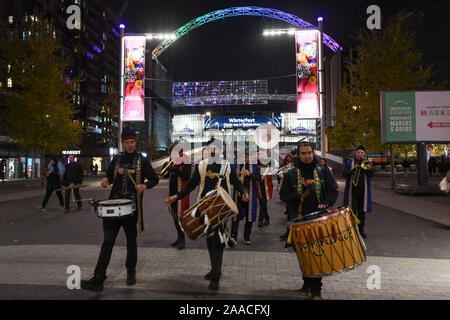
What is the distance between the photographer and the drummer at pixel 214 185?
4672 mm

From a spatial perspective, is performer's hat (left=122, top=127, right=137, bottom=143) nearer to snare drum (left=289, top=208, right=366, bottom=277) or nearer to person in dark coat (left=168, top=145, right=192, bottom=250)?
person in dark coat (left=168, top=145, right=192, bottom=250)

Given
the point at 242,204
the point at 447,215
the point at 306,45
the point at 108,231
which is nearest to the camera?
the point at 108,231

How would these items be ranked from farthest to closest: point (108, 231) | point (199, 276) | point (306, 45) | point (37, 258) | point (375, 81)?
point (375, 81) → point (306, 45) → point (37, 258) → point (199, 276) → point (108, 231)

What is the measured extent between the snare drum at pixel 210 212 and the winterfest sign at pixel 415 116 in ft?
48.0

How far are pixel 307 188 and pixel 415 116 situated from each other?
14870mm

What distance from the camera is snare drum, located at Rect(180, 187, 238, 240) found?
14.7 ft

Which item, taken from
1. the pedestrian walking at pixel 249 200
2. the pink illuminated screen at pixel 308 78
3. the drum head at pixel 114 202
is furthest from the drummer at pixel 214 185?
the pink illuminated screen at pixel 308 78

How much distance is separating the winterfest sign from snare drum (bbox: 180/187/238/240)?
14634 millimetres

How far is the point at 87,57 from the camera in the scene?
7750 centimetres

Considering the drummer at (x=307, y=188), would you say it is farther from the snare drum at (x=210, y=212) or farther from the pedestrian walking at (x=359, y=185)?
the pedestrian walking at (x=359, y=185)

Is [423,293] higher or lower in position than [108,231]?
lower

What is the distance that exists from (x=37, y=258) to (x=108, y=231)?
222 cm
